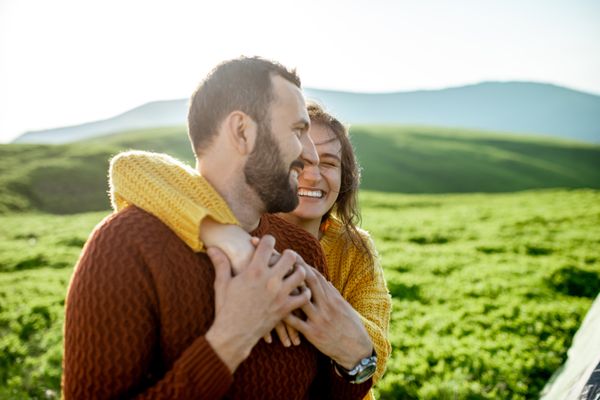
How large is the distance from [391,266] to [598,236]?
7.90m

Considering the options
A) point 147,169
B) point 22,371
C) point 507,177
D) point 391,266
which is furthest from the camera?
point 507,177

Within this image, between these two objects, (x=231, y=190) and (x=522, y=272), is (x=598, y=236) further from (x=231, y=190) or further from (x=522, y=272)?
(x=231, y=190)

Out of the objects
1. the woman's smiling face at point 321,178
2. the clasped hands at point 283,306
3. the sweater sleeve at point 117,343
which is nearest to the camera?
the sweater sleeve at point 117,343

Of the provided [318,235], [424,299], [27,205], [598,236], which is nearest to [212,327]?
[318,235]

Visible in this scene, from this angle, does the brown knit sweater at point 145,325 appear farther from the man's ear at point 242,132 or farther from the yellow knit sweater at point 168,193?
the man's ear at point 242,132

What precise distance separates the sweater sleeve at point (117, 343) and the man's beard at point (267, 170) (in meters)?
0.72

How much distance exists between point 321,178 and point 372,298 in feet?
4.10

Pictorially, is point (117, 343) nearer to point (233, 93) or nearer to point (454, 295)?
point (233, 93)

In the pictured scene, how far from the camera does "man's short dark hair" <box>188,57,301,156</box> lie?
225cm

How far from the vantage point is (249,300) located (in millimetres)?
1954

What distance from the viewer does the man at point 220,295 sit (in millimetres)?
1810

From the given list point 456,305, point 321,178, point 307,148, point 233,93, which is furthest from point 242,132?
point 456,305

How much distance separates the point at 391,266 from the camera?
1219 centimetres

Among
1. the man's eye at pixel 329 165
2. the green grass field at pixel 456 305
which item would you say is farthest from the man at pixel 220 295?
the green grass field at pixel 456 305
